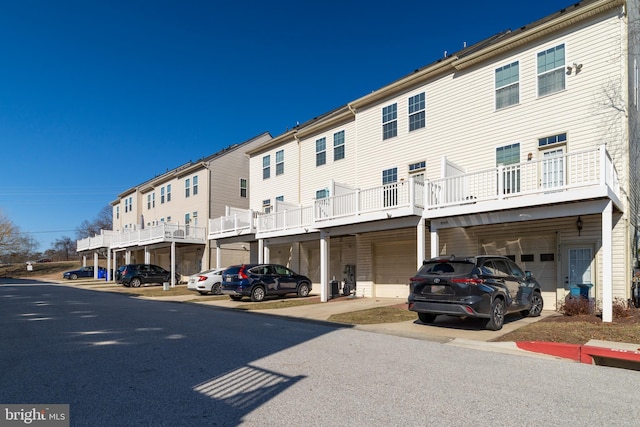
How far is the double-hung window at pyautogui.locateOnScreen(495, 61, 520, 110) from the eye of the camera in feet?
47.9

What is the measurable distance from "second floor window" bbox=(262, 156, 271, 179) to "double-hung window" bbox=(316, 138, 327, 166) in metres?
4.51

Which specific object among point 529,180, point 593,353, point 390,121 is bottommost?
point 593,353

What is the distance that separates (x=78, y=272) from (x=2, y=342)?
4285cm

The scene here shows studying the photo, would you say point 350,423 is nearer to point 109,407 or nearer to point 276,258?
point 109,407

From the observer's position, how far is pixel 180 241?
30.2 metres

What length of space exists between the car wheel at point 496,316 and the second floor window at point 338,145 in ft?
41.2

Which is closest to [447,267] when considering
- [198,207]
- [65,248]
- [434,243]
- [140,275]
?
[434,243]

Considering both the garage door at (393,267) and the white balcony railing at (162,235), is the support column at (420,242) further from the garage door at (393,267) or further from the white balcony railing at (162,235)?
the white balcony railing at (162,235)

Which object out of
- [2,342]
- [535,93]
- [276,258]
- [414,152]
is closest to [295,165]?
[276,258]

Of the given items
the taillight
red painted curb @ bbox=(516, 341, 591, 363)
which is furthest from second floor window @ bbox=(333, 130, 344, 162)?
red painted curb @ bbox=(516, 341, 591, 363)

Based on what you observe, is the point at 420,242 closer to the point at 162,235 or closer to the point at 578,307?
the point at 578,307

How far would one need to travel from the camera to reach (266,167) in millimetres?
26328

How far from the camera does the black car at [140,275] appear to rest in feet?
99.2

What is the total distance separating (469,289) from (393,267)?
354 inches
